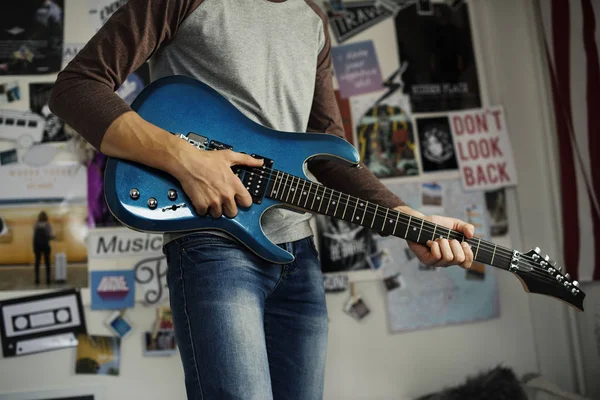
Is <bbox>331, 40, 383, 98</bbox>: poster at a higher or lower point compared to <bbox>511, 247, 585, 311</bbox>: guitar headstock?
higher

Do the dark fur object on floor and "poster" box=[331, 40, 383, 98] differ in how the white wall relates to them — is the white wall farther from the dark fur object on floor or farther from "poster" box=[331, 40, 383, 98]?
the dark fur object on floor

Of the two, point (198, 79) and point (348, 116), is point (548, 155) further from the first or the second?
point (198, 79)

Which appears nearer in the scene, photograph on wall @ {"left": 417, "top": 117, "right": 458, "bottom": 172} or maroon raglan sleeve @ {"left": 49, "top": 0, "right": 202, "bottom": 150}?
maroon raglan sleeve @ {"left": 49, "top": 0, "right": 202, "bottom": 150}

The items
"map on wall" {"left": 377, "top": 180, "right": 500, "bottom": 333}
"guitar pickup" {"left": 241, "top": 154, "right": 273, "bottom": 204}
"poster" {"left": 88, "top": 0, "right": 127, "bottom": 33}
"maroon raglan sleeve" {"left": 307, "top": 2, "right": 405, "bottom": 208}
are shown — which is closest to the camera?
"guitar pickup" {"left": 241, "top": 154, "right": 273, "bottom": 204}

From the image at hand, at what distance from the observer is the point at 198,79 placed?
1.03 meters

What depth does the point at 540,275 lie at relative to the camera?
48.2 inches

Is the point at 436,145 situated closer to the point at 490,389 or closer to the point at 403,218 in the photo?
the point at 490,389

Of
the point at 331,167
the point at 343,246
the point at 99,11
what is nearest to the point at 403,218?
the point at 331,167

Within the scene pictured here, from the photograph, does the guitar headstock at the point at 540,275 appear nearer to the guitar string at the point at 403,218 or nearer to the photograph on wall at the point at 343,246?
the guitar string at the point at 403,218

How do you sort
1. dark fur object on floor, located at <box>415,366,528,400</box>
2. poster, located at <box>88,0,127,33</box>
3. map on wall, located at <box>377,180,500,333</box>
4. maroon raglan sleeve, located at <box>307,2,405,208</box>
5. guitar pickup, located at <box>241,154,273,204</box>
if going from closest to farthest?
guitar pickup, located at <box>241,154,273,204</box>
maroon raglan sleeve, located at <box>307,2,405,208</box>
dark fur object on floor, located at <box>415,366,528,400</box>
poster, located at <box>88,0,127,33</box>
map on wall, located at <box>377,180,500,333</box>

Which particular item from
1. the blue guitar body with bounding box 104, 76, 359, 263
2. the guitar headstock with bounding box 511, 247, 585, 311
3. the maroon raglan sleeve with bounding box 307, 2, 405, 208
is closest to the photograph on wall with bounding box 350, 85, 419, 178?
the maroon raglan sleeve with bounding box 307, 2, 405, 208

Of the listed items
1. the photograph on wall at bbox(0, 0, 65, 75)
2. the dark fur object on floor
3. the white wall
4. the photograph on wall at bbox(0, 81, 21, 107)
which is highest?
the photograph on wall at bbox(0, 0, 65, 75)

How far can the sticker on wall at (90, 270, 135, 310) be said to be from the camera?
1.82 m

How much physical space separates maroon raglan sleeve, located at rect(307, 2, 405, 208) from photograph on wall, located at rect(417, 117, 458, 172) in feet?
2.88
